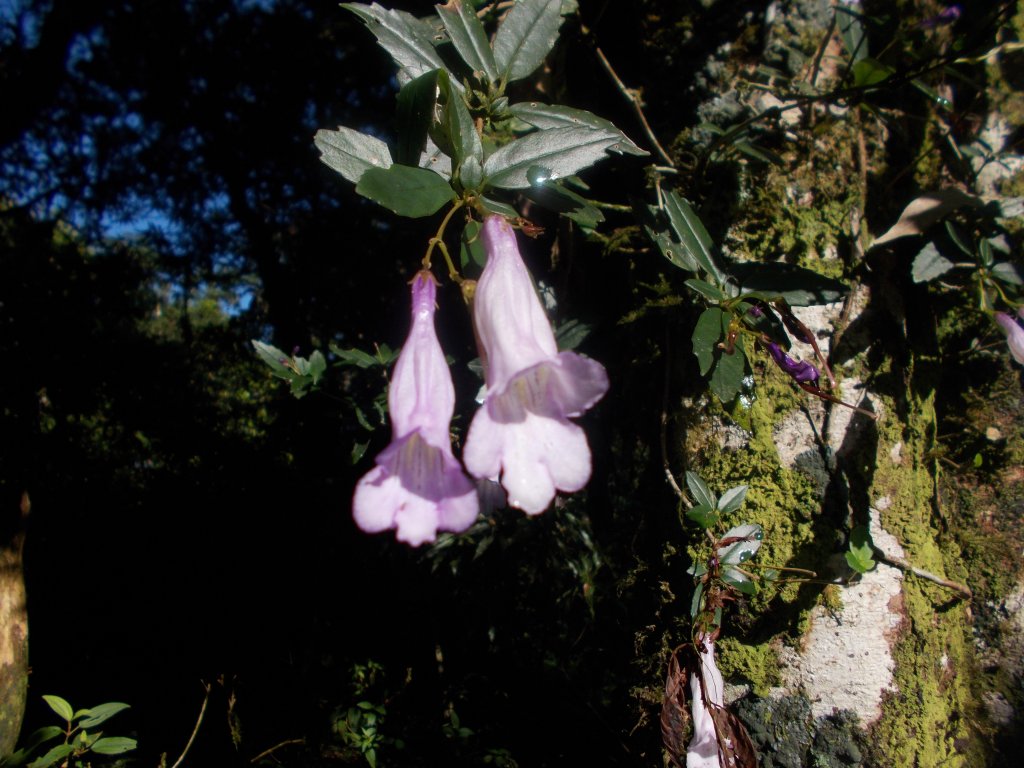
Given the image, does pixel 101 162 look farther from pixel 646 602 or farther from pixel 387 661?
pixel 646 602

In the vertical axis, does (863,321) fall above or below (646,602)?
above

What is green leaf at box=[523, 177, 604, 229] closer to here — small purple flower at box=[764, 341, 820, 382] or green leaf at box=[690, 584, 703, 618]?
small purple flower at box=[764, 341, 820, 382]

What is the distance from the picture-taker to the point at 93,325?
3596mm

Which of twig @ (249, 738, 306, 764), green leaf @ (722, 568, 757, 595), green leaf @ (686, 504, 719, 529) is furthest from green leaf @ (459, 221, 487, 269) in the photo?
twig @ (249, 738, 306, 764)

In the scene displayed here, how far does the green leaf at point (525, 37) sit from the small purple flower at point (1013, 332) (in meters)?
1.22

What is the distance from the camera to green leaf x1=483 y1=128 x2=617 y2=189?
101 centimetres

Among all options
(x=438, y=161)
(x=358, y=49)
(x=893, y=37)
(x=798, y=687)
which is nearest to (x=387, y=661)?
(x=798, y=687)

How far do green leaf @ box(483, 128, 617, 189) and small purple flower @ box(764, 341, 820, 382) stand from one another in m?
0.52

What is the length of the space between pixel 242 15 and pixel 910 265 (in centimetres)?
356

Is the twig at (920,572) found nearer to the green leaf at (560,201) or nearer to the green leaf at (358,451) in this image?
the green leaf at (560,201)

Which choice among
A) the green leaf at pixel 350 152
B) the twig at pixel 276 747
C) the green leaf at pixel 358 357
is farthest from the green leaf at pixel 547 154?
the twig at pixel 276 747

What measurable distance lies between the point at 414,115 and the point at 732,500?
95cm

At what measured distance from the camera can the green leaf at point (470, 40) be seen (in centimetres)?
114

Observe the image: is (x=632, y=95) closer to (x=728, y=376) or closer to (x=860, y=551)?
(x=728, y=376)
